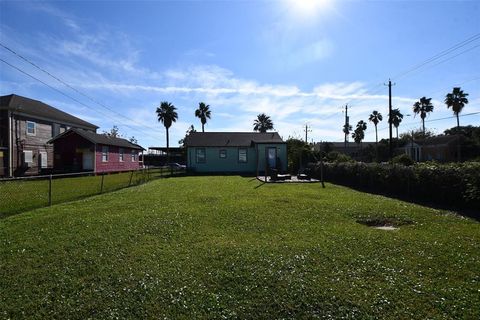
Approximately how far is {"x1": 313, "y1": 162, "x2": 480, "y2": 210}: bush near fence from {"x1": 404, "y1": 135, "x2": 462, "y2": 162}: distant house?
45527 millimetres

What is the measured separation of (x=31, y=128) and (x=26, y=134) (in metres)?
1.03

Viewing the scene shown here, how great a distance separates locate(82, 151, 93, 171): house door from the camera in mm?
32844

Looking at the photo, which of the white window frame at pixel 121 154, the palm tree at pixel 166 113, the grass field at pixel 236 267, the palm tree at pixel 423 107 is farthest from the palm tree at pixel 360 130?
the grass field at pixel 236 267

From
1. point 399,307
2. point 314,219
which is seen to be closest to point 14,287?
point 399,307

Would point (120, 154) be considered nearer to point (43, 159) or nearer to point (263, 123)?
point (43, 159)

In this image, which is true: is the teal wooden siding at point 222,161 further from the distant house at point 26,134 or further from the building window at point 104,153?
the distant house at point 26,134

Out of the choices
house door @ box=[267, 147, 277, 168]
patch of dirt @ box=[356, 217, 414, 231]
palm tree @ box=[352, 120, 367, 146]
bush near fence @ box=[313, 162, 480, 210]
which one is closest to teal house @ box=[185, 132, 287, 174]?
house door @ box=[267, 147, 277, 168]

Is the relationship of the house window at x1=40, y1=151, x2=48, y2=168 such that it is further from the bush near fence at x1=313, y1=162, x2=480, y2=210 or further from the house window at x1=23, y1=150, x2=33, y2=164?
the bush near fence at x1=313, y1=162, x2=480, y2=210

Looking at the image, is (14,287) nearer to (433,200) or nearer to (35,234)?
(35,234)

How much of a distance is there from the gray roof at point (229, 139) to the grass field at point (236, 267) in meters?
24.7

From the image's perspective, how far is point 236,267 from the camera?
5141 mm

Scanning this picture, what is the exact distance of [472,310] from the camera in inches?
149

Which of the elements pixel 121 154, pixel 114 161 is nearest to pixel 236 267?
pixel 114 161

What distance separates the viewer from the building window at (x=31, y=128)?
104 ft
